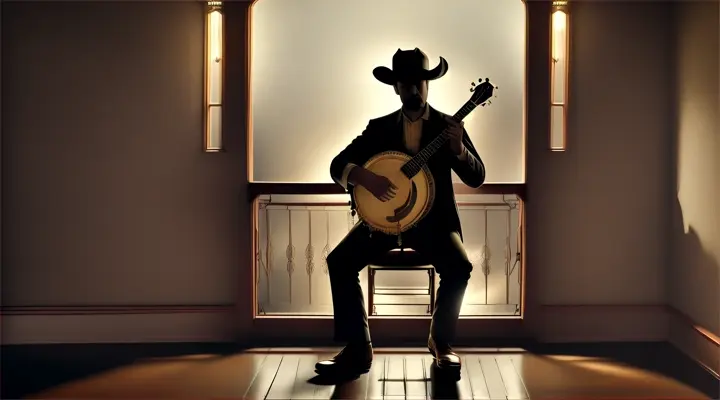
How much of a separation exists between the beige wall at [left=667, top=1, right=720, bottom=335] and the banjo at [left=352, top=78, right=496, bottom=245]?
1.17m

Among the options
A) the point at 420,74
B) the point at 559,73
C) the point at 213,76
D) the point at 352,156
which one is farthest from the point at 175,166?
the point at 559,73

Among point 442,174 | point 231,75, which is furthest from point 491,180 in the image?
point 231,75

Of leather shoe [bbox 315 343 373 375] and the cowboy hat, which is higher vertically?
the cowboy hat

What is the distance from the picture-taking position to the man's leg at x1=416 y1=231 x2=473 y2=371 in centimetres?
384

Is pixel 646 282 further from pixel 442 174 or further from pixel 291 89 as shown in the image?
pixel 291 89

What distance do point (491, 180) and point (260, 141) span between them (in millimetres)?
1296

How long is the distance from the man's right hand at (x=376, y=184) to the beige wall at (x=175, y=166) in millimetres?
979

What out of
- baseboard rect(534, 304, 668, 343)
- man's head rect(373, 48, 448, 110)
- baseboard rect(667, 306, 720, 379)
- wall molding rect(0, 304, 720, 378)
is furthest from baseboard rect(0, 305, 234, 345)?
baseboard rect(667, 306, 720, 379)

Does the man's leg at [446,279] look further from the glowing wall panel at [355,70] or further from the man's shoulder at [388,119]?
the glowing wall panel at [355,70]

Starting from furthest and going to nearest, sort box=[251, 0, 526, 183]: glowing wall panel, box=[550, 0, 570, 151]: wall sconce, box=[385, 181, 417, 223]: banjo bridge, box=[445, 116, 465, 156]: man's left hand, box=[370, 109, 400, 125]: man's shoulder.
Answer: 1. box=[251, 0, 526, 183]: glowing wall panel
2. box=[550, 0, 570, 151]: wall sconce
3. box=[370, 109, 400, 125]: man's shoulder
4. box=[385, 181, 417, 223]: banjo bridge
5. box=[445, 116, 465, 156]: man's left hand

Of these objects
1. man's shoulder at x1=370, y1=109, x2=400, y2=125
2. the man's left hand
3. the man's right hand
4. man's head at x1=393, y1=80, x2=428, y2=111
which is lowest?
the man's right hand

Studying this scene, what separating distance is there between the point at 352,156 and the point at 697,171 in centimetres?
173

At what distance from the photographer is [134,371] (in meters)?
4.00

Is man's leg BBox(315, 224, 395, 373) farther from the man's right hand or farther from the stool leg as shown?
the stool leg
